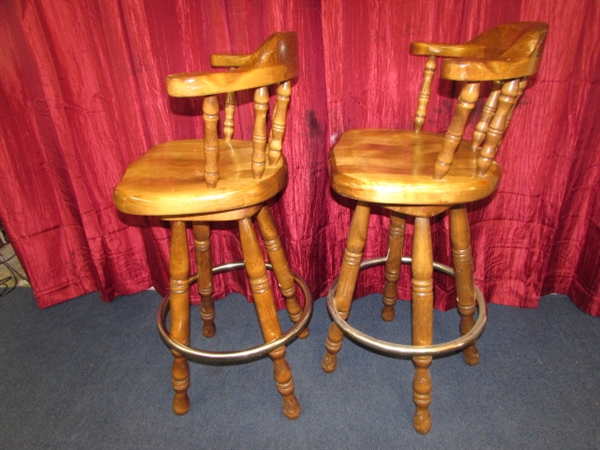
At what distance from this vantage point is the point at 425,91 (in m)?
1.12

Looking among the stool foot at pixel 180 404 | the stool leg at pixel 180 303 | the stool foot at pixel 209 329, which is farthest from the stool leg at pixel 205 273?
the stool foot at pixel 180 404

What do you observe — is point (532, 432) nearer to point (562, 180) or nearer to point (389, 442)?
point (389, 442)

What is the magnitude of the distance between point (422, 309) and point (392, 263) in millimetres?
343

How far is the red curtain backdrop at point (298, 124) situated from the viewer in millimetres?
1151

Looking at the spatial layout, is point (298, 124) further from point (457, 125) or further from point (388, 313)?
point (388, 313)

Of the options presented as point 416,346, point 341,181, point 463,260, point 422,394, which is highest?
point 341,181

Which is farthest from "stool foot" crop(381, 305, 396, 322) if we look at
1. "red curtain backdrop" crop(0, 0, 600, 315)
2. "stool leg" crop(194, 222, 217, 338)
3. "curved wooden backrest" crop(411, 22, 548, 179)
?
"curved wooden backrest" crop(411, 22, 548, 179)

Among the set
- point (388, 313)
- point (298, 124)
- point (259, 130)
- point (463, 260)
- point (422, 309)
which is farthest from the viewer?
point (388, 313)

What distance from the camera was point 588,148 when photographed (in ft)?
4.27

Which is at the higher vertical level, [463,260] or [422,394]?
[463,260]

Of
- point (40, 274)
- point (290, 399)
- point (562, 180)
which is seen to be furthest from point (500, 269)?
point (40, 274)

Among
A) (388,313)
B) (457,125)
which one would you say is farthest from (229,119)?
(388,313)

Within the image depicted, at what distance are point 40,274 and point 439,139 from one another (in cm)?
145

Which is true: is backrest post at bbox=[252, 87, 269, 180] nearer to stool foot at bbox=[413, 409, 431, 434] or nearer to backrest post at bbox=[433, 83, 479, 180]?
backrest post at bbox=[433, 83, 479, 180]
